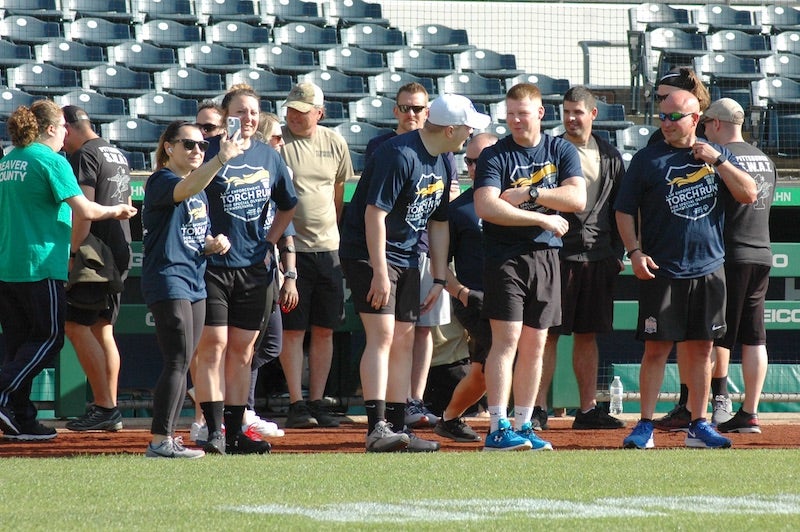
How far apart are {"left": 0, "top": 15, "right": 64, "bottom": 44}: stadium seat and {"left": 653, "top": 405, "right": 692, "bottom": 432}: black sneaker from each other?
8092mm

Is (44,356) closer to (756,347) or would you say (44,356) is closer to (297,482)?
(297,482)

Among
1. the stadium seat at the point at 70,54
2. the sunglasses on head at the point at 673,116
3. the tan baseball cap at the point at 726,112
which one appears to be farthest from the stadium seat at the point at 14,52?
the sunglasses on head at the point at 673,116

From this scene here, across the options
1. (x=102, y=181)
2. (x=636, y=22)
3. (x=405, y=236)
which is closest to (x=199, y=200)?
(x=405, y=236)

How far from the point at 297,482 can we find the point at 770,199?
3.50 meters

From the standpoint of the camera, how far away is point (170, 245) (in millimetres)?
5188

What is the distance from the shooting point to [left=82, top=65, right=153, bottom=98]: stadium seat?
38.6ft

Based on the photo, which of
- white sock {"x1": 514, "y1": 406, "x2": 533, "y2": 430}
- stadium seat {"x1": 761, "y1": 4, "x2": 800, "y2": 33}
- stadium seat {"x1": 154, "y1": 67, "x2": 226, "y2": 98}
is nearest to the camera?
white sock {"x1": 514, "y1": 406, "x2": 533, "y2": 430}

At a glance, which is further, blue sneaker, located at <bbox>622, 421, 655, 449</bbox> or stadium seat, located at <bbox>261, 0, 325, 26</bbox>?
stadium seat, located at <bbox>261, 0, 325, 26</bbox>

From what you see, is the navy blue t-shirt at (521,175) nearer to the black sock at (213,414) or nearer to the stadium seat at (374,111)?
the black sock at (213,414)

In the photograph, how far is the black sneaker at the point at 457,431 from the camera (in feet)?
20.4

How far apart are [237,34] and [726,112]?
7840mm

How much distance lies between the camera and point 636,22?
14703mm

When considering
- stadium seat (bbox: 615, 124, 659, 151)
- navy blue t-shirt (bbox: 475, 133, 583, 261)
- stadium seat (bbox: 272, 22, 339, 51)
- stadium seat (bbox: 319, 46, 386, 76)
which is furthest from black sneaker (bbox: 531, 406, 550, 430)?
stadium seat (bbox: 272, 22, 339, 51)

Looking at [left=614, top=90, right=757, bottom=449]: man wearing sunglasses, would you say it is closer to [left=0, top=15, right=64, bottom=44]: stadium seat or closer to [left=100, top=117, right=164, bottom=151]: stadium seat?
[left=100, top=117, right=164, bottom=151]: stadium seat
